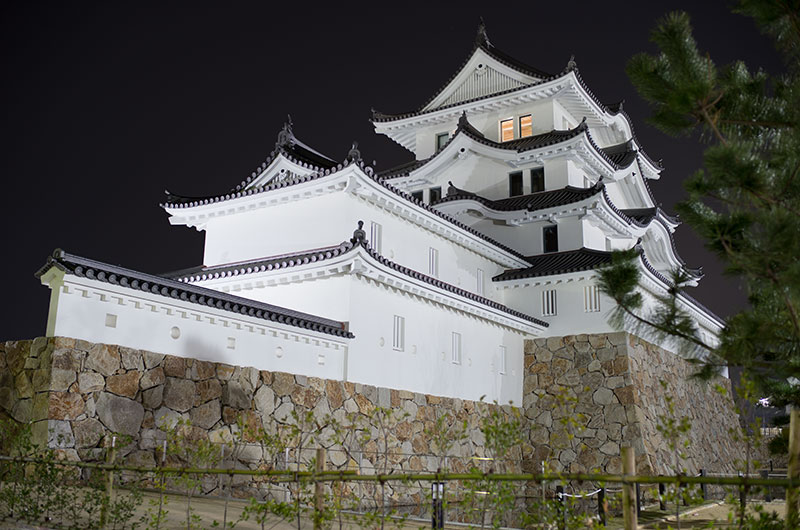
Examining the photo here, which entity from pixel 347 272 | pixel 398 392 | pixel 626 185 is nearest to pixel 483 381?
pixel 398 392

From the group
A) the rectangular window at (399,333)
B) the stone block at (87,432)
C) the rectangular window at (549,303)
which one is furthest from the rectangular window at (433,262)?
the stone block at (87,432)

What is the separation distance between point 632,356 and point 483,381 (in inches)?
188

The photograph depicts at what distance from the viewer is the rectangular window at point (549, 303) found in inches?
856

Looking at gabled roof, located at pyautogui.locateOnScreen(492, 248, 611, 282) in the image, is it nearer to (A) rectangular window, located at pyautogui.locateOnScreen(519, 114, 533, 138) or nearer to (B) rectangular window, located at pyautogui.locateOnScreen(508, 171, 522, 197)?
(B) rectangular window, located at pyautogui.locateOnScreen(508, 171, 522, 197)

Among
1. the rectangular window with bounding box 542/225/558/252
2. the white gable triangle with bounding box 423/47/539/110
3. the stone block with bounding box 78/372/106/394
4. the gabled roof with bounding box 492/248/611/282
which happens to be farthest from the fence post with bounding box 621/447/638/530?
the white gable triangle with bounding box 423/47/539/110

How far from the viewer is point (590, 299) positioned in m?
21.1

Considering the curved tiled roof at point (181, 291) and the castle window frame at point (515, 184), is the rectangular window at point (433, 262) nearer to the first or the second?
the curved tiled roof at point (181, 291)

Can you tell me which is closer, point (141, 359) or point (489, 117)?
point (141, 359)

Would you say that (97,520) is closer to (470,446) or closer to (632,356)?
(470,446)

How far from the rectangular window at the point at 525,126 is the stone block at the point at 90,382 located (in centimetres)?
1936

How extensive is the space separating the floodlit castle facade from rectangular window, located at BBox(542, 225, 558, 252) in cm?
7

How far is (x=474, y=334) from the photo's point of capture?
19.5m

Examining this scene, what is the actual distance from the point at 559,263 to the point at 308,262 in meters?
9.59

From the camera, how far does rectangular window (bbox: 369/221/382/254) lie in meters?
18.1
